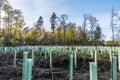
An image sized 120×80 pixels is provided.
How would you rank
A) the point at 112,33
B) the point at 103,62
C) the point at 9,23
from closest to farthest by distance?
the point at 103,62
the point at 9,23
the point at 112,33

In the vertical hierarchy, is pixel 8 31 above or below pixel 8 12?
below

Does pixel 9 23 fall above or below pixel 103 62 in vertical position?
above

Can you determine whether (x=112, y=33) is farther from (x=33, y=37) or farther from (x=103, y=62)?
(x=103, y=62)

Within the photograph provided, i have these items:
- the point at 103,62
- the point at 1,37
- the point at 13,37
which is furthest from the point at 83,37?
the point at 103,62

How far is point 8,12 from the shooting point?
39094 millimetres

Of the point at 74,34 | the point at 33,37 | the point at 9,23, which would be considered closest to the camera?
the point at 9,23

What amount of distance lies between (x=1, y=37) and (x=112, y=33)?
70.5 feet

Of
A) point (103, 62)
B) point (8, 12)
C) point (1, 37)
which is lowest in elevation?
point (103, 62)

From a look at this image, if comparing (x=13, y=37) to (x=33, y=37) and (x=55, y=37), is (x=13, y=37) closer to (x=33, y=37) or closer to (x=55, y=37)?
(x=33, y=37)

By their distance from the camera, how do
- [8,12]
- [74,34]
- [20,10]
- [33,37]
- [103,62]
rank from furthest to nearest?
1. [74,34]
2. [33,37]
3. [20,10]
4. [8,12]
5. [103,62]

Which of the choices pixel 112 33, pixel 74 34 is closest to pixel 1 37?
pixel 112 33

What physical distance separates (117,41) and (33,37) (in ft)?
65.7

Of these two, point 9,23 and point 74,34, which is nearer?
point 9,23

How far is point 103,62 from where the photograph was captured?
34.2ft
